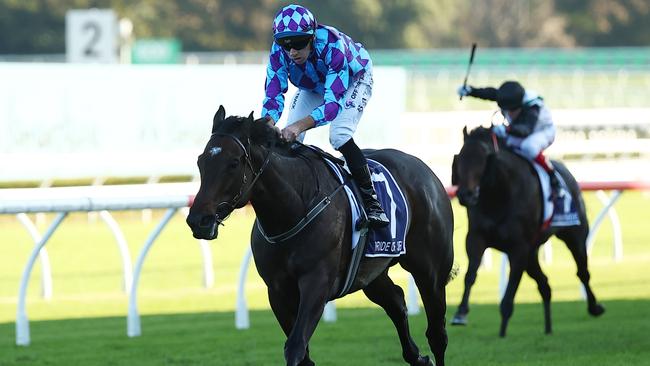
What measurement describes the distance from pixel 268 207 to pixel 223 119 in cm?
39

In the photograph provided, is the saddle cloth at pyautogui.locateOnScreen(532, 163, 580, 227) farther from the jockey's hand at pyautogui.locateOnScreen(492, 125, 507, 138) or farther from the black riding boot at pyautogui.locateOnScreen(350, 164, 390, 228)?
the black riding boot at pyautogui.locateOnScreen(350, 164, 390, 228)

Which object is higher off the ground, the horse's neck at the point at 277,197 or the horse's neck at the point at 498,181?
the horse's neck at the point at 277,197

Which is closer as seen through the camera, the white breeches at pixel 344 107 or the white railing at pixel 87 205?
the white breeches at pixel 344 107

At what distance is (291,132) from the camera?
5.21 meters

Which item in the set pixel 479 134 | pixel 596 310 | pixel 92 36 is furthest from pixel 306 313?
pixel 92 36

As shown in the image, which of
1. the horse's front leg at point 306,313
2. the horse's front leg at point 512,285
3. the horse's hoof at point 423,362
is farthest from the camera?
the horse's front leg at point 512,285

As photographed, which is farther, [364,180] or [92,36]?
[92,36]

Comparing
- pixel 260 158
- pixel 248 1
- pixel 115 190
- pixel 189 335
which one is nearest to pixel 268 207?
pixel 260 158

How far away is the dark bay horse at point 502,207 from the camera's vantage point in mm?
7996

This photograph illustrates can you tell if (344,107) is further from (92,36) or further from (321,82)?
(92,36)

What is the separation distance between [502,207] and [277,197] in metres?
3.36

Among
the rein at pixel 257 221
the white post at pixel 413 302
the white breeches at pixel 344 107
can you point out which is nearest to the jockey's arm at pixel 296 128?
the rein at pixel 257 221

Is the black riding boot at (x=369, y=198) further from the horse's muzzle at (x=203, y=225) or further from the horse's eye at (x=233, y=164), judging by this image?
the horse's muzzle at (x=203, y=225)

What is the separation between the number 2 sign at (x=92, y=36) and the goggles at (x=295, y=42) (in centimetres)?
1397
